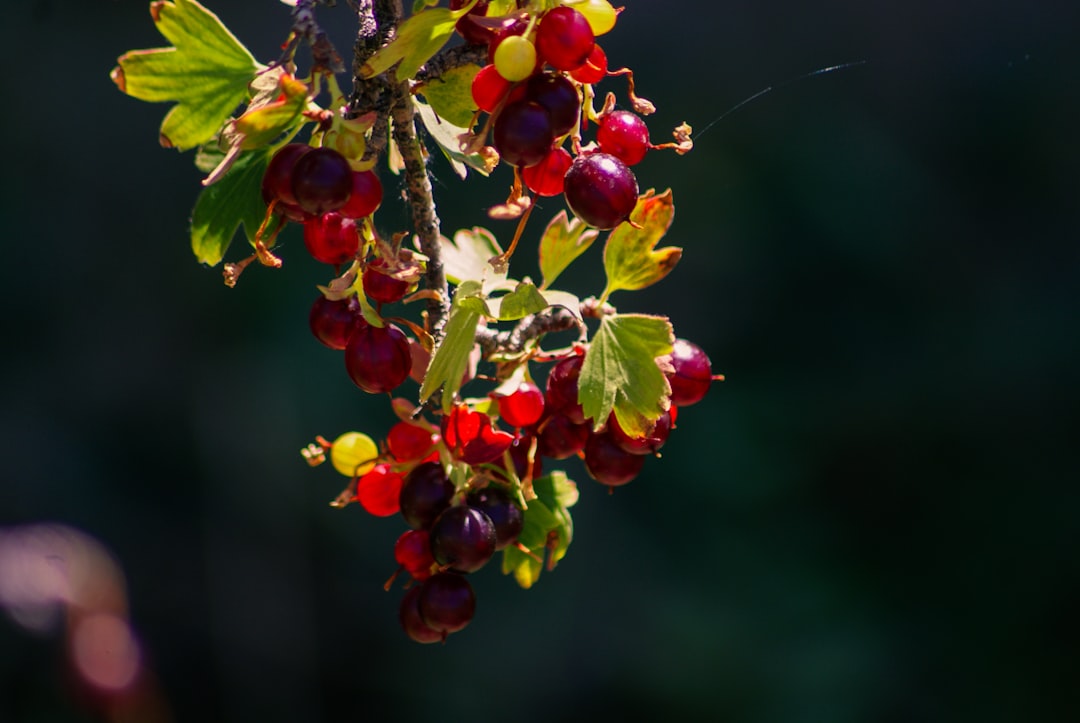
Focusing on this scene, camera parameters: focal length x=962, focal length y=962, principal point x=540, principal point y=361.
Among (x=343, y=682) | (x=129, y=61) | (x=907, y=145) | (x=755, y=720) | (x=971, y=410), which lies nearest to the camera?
(x=129, y=61)

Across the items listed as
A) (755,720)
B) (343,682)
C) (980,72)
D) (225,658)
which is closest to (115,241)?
(225,658)

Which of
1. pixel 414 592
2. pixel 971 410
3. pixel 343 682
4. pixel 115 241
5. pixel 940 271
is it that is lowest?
pixel 343 682

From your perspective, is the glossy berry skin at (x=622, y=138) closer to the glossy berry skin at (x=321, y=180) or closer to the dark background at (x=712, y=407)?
the glossy berry skin at (x=321, y=180)

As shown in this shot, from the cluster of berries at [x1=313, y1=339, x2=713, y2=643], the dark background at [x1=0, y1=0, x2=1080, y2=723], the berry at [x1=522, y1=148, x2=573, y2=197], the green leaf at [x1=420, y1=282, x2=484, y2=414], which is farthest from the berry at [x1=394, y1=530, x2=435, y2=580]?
the dark background at [x1=0, y1=0, x2=1080, y2=723]

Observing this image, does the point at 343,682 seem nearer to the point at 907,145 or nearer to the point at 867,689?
the point at 867,689

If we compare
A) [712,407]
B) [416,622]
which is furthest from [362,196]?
[712,407]

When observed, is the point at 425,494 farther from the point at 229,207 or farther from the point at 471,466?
→ the point at 229,207

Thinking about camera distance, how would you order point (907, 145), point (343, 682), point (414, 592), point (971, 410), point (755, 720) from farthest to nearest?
point (907, 145), point (971, 410), point (343, 682), point (755, 720), point (414, 592)
